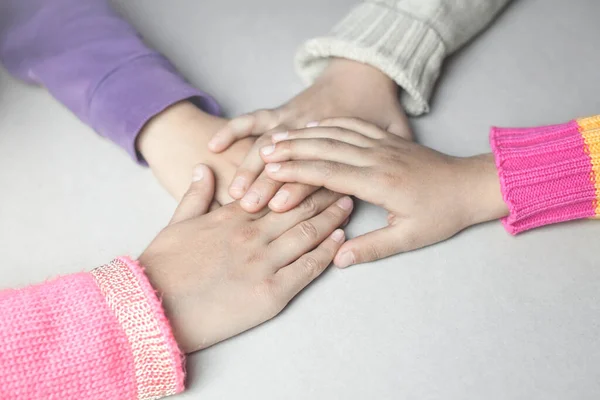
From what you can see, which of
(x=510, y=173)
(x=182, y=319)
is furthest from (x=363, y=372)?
(x=510, y=173)

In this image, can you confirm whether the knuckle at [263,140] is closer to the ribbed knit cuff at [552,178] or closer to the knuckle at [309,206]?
the knuckle at [309,206]

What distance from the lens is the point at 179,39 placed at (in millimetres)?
1004

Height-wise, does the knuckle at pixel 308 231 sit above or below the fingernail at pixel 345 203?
below

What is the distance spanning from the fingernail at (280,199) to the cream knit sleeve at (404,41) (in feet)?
0.79

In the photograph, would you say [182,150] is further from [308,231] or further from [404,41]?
[404,41]

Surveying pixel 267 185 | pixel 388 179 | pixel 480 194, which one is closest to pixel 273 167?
pixel 267 185

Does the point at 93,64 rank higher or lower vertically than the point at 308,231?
higher

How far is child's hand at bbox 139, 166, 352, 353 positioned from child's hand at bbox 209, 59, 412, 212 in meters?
0.05

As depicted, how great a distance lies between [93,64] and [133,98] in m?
0.08

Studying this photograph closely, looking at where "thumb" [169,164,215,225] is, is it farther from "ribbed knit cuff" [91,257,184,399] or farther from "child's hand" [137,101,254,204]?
"ribbed knit cuff" [91,257,184,399]

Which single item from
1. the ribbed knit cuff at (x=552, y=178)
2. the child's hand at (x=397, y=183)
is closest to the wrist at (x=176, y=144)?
the child's hand at (x=397, y=183)

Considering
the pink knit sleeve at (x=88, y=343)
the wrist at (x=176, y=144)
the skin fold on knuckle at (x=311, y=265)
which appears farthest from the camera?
the wrist at (x=176, y=144)

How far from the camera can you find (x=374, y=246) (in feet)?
2.38

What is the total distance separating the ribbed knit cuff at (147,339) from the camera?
60 centimetres
